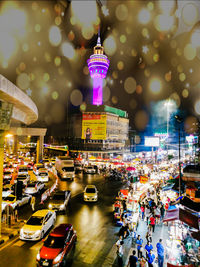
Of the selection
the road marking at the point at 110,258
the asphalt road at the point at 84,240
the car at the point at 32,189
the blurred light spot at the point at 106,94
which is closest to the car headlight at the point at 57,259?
the asphalt road at the point at 84,240

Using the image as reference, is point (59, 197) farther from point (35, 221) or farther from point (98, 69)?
point (98, 69)

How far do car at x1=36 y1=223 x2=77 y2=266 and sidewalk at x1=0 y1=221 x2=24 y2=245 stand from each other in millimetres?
3199

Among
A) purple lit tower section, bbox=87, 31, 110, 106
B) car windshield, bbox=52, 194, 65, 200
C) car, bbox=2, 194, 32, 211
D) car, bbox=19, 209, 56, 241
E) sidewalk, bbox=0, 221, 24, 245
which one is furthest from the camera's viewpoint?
purple lit tower section, bbox=87, 31, 110, 106

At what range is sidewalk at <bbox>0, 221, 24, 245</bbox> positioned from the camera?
982 centimetres

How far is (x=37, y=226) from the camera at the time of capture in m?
9.98

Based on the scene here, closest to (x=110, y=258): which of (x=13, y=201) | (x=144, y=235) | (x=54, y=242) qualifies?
Answer: (x=54, y=242)

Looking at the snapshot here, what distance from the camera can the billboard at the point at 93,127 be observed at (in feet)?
192

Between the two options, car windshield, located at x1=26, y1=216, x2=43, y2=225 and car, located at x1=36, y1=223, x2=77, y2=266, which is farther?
car windshield, located at x1=26, y1=216, x2=43, y2=225

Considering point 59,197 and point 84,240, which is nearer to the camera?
point 84,240

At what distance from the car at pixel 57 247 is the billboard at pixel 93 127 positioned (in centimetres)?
4965


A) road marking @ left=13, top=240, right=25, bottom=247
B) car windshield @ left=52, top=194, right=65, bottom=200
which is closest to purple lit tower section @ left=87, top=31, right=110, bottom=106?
car windshield @ left=52, top=194, right=65, bottom=200

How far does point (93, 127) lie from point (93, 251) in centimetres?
5166

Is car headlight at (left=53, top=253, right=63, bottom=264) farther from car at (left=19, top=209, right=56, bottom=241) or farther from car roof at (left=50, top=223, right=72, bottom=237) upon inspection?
car at (left=19, top=209, right=56, bottom=241)

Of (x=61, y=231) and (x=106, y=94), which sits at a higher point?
(x=106, y=94)
